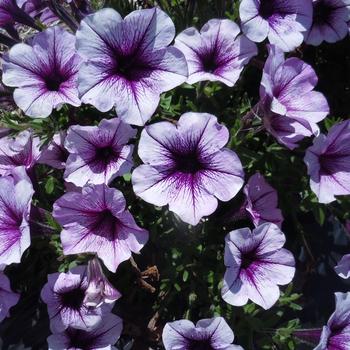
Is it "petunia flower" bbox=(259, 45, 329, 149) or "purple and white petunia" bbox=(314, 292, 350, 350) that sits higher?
"petunia flower" bbox=(259, 45, 329, 149)

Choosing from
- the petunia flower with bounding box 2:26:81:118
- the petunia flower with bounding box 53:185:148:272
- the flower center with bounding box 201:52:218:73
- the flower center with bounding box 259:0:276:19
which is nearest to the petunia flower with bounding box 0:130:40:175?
the petunia flower with bounding box 2:26:81:118

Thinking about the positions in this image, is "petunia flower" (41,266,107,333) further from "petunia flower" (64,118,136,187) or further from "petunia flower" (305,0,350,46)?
"petunia flower" (305,0,350,46)

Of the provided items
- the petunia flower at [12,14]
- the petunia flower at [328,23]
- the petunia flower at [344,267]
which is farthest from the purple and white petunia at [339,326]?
the petunia flower at [12,14]

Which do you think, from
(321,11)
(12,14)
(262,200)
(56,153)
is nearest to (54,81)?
(56,153)

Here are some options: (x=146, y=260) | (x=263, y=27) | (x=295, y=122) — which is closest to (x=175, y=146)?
(x=295, y=122)

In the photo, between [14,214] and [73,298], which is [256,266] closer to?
[73,298]

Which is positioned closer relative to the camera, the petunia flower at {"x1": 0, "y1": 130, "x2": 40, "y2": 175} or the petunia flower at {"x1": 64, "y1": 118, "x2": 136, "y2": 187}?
the petunia flower at {"x1": 64, "y1": 118, "x2": 136, "y2": 187}
